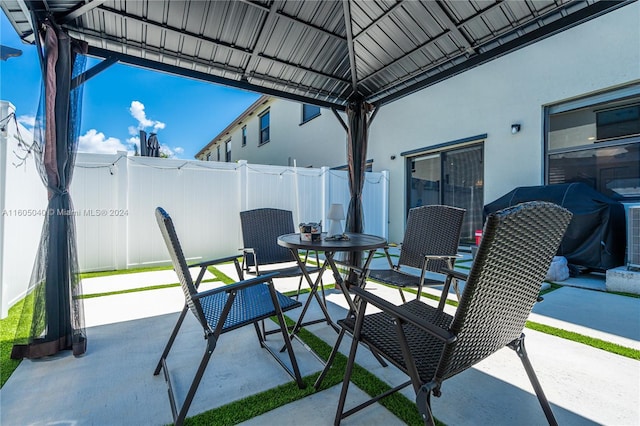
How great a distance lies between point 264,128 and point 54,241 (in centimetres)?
1225

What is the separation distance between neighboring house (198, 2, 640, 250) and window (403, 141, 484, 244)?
2 cm

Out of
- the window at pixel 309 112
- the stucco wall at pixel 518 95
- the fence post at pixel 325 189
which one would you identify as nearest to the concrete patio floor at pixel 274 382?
the stucco wall at pixel 518 95

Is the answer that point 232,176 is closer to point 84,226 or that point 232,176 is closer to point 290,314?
point 84,226

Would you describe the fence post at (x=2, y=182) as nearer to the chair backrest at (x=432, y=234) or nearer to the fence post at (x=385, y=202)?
the chair backrest at (x=432, y=234)

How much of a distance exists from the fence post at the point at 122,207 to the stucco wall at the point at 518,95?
248 inches

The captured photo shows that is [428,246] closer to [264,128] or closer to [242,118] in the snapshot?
[264,128]

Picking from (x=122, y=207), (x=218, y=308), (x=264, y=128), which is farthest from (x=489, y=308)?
(x=264, y=128)

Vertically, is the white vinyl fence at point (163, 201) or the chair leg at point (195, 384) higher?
the white vinyl fence at point (163, 201)

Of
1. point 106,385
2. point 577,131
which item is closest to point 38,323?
point 106,385

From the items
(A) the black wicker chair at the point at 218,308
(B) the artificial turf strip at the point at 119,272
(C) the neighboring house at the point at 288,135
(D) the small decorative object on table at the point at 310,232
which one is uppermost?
(C) the neighboring house at the point at 288,135

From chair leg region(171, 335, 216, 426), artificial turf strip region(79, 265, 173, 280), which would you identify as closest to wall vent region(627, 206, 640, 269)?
chair leg region(171, 335, 216, 426)

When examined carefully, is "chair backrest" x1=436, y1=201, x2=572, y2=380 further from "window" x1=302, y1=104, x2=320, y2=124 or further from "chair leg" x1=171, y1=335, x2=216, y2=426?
"window" x1=302, y1=104, x2=320, y2=124

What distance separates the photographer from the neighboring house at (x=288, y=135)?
990 centimetres

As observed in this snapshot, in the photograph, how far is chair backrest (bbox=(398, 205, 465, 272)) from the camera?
2.85 m
